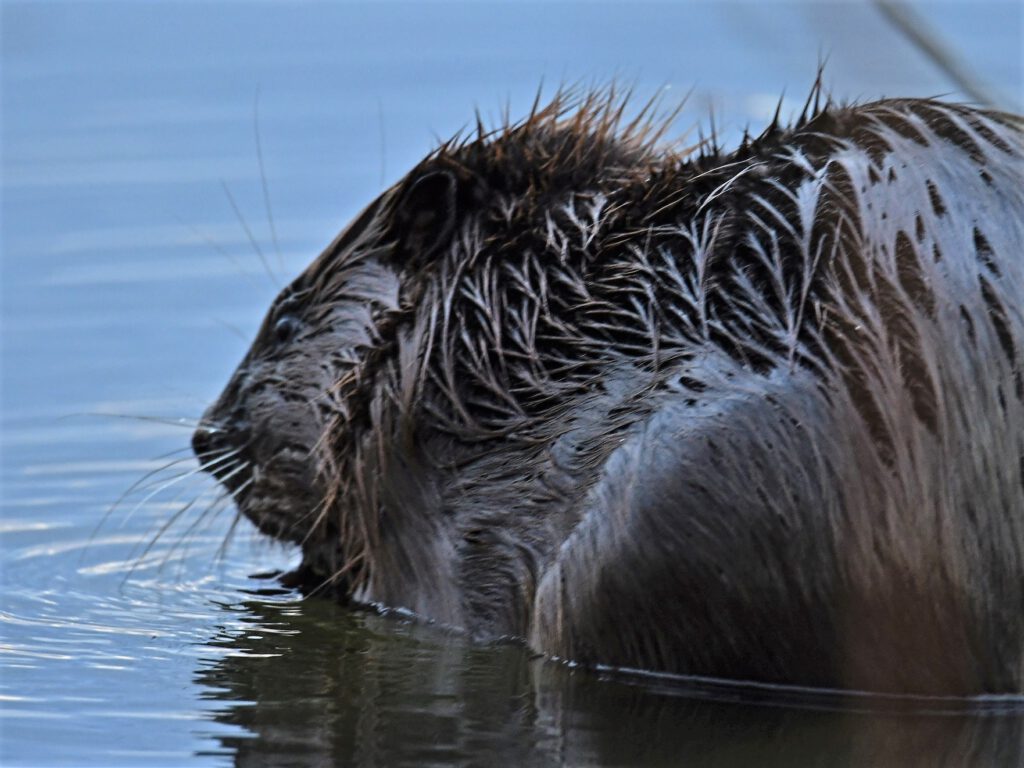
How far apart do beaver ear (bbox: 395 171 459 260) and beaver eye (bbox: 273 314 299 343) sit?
403 mm

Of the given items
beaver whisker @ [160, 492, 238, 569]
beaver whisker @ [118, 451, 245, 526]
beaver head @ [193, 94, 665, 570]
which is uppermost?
beaver head @ [193, 94, 665, 570]

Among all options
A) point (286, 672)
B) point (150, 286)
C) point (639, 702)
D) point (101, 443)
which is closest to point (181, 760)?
point (286, 672)

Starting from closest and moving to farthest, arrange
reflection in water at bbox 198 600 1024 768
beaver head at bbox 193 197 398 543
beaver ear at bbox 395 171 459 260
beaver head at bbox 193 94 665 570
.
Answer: reflection in water at bbox 198 600 1024 768 → beaver head at bbox 193 94 665 570 → beaver ear at bbox 395 171 459 260 → beaver head at bbox 193 197 398 543

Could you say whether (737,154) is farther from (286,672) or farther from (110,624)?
(110,624)

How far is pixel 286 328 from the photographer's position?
4.98 metres

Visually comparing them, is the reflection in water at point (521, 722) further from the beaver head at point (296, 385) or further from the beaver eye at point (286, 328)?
the beaver eye at point (286, 328)

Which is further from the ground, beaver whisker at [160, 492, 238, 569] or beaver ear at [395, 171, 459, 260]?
beaver ear at [395, 171, 459, 260]

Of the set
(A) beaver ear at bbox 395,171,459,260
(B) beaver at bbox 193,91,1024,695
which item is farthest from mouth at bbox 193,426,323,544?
(A) beaver ear at bbox 395,171,459,260

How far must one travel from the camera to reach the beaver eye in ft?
16.3

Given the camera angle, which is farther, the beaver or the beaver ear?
the beaver ear

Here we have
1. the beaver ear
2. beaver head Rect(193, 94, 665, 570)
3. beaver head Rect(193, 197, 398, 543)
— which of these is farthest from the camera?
beaver head Rect(193, 197, 398, 543)

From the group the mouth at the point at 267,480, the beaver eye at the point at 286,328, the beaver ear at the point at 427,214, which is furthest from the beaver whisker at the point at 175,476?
the beaver ear at the point at 427,214

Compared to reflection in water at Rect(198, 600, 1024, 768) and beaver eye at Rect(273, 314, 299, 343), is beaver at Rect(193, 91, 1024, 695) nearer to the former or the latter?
reflection in water at Rect(198, 600, 1024, 768)

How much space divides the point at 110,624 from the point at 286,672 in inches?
21.7
